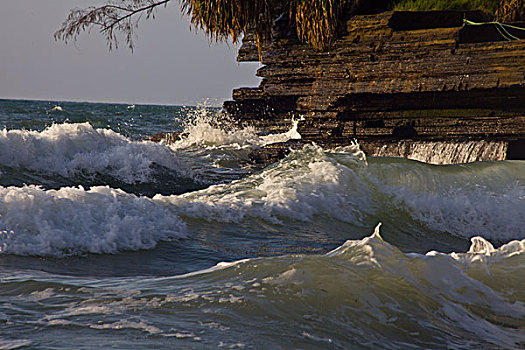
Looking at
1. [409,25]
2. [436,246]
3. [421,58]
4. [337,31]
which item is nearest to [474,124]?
[421,58]

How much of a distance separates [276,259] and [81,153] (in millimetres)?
8121

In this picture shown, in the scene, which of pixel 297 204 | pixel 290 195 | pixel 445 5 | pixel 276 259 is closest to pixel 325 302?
pixel 276 259

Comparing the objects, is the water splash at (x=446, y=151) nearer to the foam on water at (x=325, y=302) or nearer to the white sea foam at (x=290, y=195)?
the white sea foam at (x=290, y=195)

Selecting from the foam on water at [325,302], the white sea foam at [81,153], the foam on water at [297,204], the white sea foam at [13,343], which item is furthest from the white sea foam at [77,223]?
the white sea foam at [81,153]

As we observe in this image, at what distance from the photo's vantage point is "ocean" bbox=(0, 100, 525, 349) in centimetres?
271

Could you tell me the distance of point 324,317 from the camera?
9.43ft

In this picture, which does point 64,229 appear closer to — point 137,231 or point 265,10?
point 137,231

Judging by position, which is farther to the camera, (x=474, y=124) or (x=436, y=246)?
(x=474, y=124)

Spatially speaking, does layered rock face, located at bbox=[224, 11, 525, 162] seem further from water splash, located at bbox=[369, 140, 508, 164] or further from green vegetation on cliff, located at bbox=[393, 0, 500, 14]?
green vegetation on cliff, located at bbox=[393, 0, 500, 14]

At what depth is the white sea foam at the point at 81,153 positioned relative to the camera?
9.94 metres

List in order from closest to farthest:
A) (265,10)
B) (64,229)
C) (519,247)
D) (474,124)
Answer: (519,247)
(64,229)
(474,124)
(265,10)

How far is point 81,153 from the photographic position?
10.9m

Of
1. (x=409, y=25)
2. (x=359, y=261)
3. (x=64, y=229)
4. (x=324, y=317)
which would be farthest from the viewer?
(x=409, y=25)

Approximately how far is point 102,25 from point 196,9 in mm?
2337
